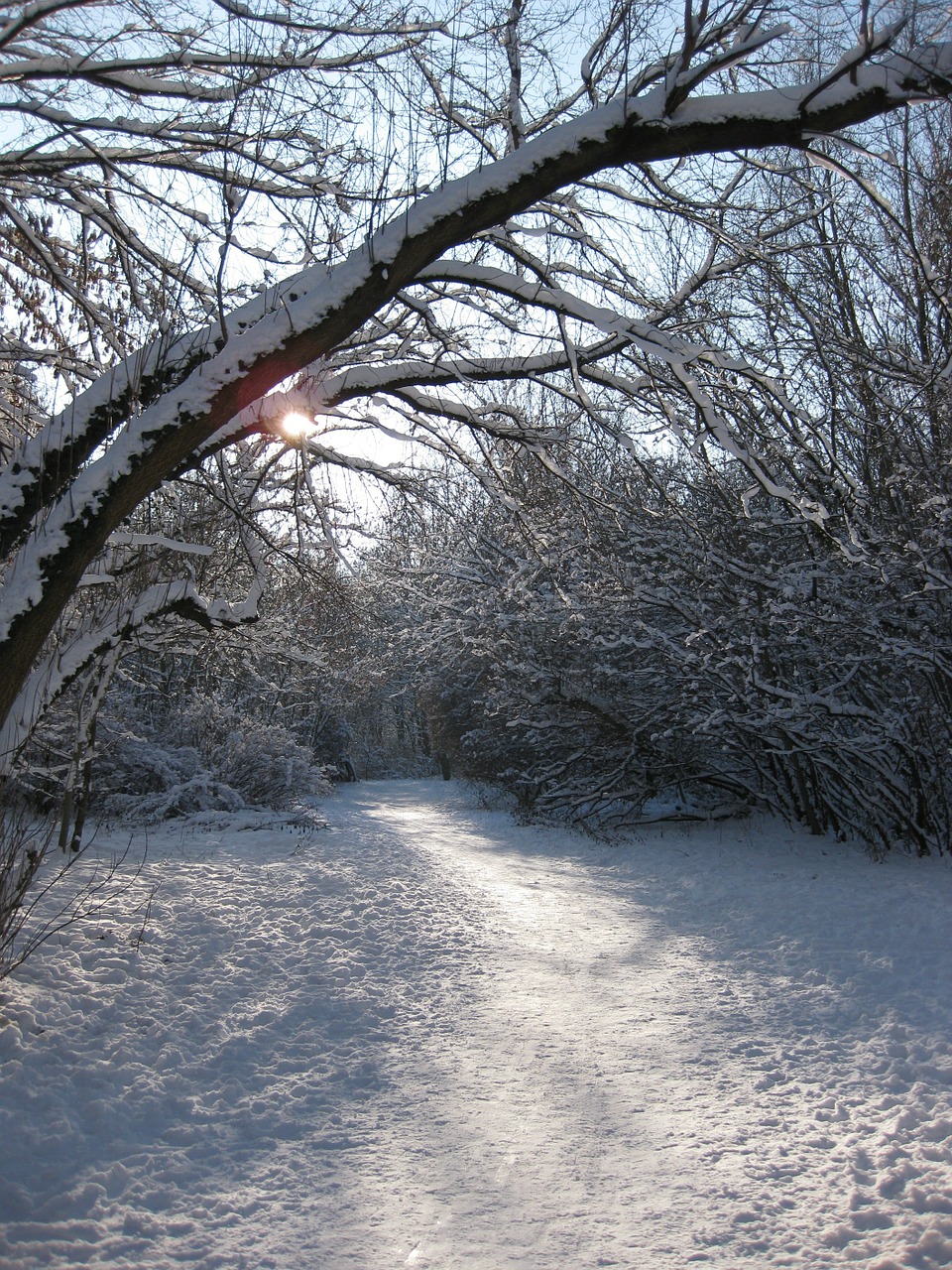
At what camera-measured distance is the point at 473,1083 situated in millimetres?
4156

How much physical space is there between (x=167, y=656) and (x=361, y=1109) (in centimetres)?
1089

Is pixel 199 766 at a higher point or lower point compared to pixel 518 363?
lower

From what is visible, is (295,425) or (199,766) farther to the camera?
(199,766)

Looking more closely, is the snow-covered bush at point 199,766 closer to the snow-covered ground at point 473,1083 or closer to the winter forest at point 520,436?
the winter forest at point 520,436

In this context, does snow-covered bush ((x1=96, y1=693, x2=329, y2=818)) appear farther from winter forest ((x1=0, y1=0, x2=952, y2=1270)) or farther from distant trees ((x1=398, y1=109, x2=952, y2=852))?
distant trees ((x1=398, y1=109, x2=952, y2=852))

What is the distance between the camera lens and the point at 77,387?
6070 mm

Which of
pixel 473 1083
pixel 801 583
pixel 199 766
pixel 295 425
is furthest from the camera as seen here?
pixel 199 766

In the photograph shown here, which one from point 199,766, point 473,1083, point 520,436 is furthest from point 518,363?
point 199,766

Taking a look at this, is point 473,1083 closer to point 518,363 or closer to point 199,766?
point 518,363

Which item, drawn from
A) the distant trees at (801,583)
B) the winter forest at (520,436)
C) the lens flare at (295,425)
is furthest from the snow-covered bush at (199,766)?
the lens flare at (295,425)

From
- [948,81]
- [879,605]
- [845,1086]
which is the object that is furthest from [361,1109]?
[879,605]

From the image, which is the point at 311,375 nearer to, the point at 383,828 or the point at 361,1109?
the point at 361,1109

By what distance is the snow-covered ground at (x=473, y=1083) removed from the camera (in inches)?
113

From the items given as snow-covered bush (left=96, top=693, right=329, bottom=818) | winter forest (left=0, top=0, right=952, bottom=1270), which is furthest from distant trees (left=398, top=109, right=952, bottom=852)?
snow-covered bush (left=96, top=693, right=329, bottom=818)
